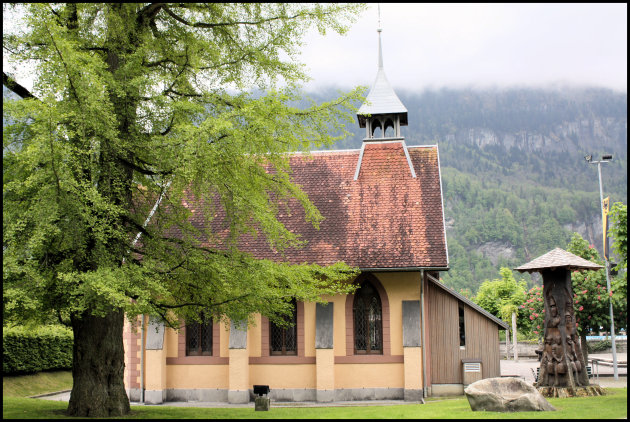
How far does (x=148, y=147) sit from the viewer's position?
12672mm

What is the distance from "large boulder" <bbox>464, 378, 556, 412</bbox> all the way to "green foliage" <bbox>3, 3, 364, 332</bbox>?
430 cm

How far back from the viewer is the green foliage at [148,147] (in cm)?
1114

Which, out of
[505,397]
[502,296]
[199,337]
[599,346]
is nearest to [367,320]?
[199,337]

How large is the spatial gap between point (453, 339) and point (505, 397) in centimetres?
779

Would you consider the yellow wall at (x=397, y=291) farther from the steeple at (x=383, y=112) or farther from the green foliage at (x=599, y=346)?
the green foliage at (x=599, y=346)

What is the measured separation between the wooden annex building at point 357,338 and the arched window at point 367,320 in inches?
1.3

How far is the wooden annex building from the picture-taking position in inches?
803

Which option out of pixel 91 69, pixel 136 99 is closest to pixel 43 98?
pixel 91 69

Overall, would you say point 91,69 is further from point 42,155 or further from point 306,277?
point 306,277

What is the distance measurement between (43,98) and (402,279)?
1318 centimetres

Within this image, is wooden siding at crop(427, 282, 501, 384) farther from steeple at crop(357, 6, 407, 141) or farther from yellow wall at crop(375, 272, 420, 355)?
steeple at crop(357, 6, 407, 141)

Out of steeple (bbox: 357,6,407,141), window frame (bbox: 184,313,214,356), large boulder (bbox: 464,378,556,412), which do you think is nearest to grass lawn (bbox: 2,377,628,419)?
large boulder (bbox: 464,378,556,412)

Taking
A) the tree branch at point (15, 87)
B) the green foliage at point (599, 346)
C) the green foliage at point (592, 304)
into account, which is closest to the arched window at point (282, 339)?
the tree branch at point (15, 87)

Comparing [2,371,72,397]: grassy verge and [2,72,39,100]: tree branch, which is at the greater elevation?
[2,72,39,100]: tree branch
